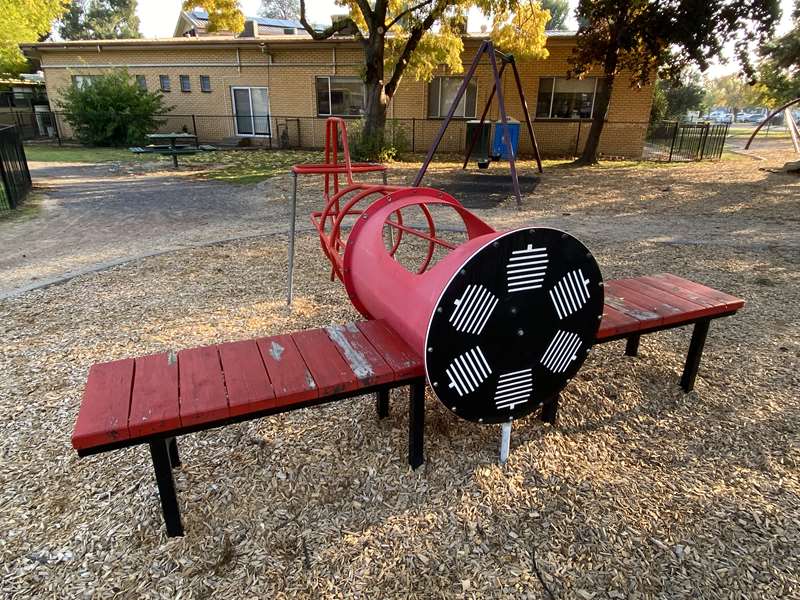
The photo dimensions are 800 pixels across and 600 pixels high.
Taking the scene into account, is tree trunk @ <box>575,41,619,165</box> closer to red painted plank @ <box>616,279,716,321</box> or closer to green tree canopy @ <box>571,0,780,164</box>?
green tree canopy @ <box>571,0,780,164</box>

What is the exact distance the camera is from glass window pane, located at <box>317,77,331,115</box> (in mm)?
19312

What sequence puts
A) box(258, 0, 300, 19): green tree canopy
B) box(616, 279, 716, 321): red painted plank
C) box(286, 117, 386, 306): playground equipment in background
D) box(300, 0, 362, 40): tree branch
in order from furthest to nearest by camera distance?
box(258, 0, 300, 19): green tree canopy → box(300, 0, 362, 40): tree branch → box(286, 117, 386, 306): playground equipment in background → box(616, 279, 716, 321): red painted plank

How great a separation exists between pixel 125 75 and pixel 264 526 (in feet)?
70.3

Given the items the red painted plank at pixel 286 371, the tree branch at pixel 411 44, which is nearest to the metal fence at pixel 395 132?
the tree branch at pixel 411 44

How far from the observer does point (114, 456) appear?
2.59m

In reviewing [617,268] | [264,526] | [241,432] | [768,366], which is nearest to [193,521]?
[264,526]

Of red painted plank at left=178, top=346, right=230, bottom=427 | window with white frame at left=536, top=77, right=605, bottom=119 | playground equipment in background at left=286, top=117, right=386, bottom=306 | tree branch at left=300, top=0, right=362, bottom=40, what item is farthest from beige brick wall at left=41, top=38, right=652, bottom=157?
red painted plank at left=178, top=346, right=230, bottom=427

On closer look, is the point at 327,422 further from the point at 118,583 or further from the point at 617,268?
the point at 617,268

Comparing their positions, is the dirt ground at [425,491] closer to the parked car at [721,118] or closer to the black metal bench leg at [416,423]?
the black metal bench leg at [416,423]

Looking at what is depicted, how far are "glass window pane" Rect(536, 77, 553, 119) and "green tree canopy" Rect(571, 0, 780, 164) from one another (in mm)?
3216

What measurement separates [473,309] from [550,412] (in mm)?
1117

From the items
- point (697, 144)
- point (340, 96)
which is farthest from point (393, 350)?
point (697, 144)

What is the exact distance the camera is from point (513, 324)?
2164 millimetres

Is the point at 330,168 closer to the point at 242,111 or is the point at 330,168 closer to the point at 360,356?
the point at 360,356
